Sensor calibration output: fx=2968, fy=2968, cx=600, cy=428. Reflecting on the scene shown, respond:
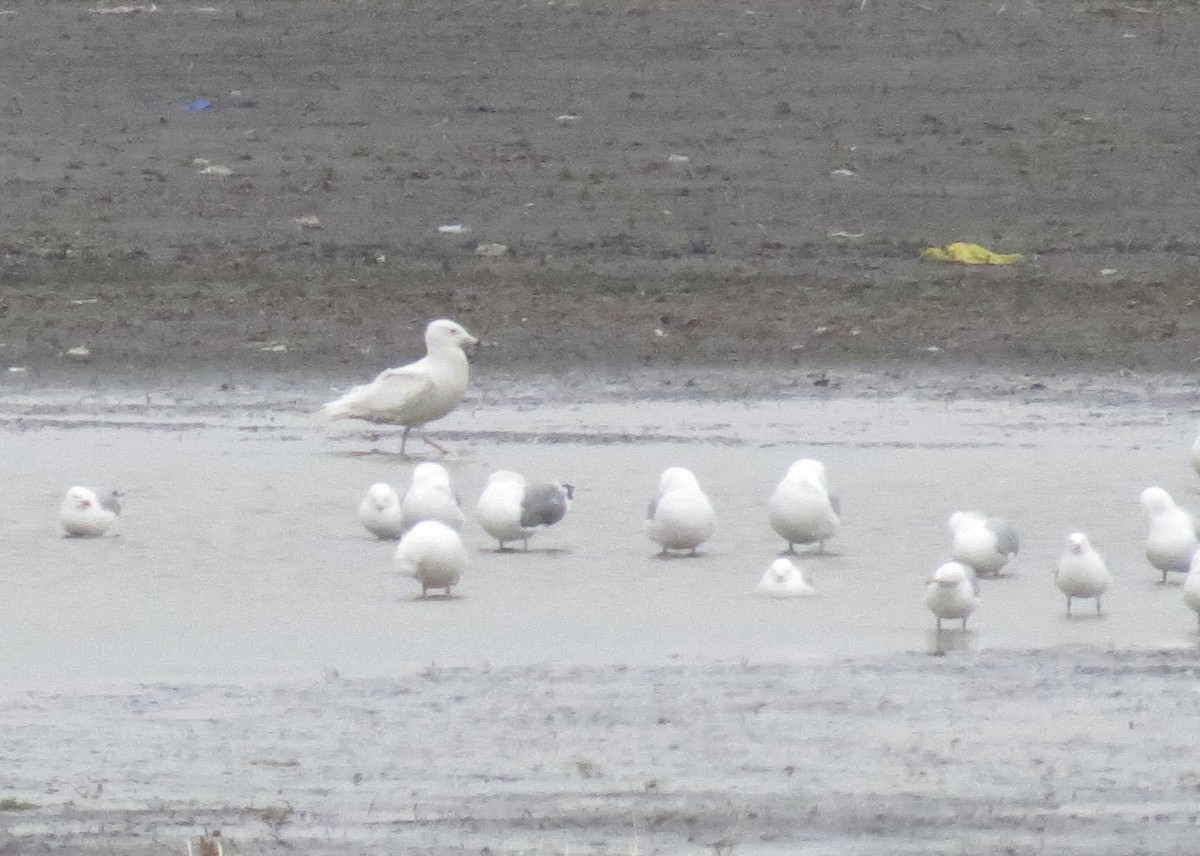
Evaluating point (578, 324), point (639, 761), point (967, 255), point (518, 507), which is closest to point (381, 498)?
point (518, 507)

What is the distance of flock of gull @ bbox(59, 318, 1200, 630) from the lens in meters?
8.90

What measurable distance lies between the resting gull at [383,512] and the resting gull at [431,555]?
1.05 meters

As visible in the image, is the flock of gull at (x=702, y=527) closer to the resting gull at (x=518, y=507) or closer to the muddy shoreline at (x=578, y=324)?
the resting gull at (x=518, y=507)

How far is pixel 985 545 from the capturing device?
9.48 m

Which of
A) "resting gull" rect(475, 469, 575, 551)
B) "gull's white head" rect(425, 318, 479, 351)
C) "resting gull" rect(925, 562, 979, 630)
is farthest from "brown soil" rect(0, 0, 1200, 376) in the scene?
"resting gull" rect(925, 562, 979, 630)

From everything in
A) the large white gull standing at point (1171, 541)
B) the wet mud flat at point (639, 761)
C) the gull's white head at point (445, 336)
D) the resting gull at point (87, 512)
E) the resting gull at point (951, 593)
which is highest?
the gull's white head at point (445, 336)

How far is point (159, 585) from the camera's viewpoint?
968 cm

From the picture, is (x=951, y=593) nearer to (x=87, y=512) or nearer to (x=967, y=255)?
(x=87, y=512)

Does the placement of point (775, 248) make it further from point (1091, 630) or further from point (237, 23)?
point (1091, 630)

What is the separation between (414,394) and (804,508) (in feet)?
10.4

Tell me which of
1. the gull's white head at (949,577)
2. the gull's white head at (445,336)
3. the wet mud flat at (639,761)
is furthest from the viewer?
the gull's white head at (445,336)

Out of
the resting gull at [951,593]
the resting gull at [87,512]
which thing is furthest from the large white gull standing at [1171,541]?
the resting gull at [87,512]

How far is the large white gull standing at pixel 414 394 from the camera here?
41.6 feet

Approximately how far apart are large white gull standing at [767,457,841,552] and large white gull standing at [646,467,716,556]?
0.23 meters
